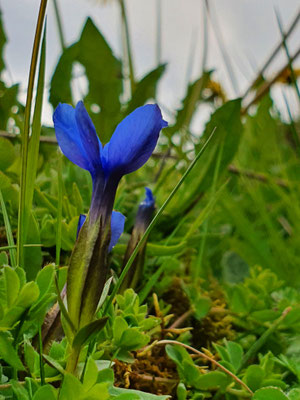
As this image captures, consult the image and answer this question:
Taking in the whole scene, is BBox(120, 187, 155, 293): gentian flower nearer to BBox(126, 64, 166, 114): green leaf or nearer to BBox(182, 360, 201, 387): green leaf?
BBox(182, 360, 201, 387): green leaf

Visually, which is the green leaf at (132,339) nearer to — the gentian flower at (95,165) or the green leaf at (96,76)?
the gentian flower at (95,165)

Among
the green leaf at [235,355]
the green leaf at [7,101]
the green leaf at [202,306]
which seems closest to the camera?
the green leaf at [235,355]

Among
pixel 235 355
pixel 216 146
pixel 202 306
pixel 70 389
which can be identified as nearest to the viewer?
pixel 70 389

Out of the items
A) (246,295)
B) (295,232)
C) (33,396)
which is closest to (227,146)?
(246,295)

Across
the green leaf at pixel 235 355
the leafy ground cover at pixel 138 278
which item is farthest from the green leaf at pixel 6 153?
the green leaf at pixel 235 355

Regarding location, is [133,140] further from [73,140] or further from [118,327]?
[118,327]

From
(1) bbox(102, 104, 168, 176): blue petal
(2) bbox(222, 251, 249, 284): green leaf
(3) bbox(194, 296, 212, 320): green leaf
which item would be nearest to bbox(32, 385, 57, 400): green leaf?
(1) bbox(102, 104, 168, 176): blue petal

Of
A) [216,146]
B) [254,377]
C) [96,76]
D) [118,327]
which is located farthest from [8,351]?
[96,76]
